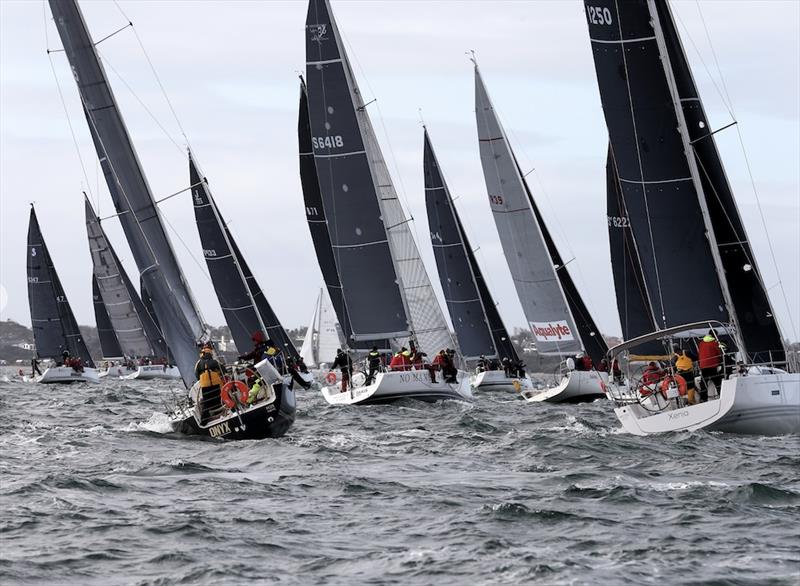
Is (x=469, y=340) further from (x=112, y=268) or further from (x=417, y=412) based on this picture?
(x=112, y=268)

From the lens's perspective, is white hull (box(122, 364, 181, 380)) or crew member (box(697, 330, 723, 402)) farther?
white hull (box(122, 364, 181, 380))

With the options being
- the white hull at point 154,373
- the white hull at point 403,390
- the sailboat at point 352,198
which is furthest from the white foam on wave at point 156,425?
the white hull at point 154,373

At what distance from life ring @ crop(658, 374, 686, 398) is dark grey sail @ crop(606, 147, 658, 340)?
47.9 ft

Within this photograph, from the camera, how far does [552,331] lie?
127ft

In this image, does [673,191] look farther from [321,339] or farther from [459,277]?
[321,339]

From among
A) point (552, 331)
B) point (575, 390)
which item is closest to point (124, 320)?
point (552, 331)

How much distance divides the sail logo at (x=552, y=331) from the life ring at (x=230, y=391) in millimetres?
20490

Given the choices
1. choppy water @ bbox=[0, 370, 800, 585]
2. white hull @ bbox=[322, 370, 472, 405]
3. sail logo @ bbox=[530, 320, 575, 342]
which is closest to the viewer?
choppy water @ bbox=[0, 370, 800, 585]

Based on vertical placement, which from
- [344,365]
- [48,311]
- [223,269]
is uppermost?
[48,311]

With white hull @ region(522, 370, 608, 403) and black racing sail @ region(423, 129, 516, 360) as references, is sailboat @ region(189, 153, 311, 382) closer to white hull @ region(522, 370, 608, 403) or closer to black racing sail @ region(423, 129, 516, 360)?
black racing sail @ region(423, 129, 516, 360)

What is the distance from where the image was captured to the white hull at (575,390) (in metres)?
33.5

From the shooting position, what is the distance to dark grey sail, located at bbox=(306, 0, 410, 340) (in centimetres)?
3259

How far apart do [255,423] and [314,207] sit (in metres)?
22.4

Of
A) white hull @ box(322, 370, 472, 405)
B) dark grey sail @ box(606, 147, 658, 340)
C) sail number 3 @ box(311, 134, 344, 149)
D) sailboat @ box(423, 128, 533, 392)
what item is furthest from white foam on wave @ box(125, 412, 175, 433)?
sailboat @ box(423, 128, 533, 392)
